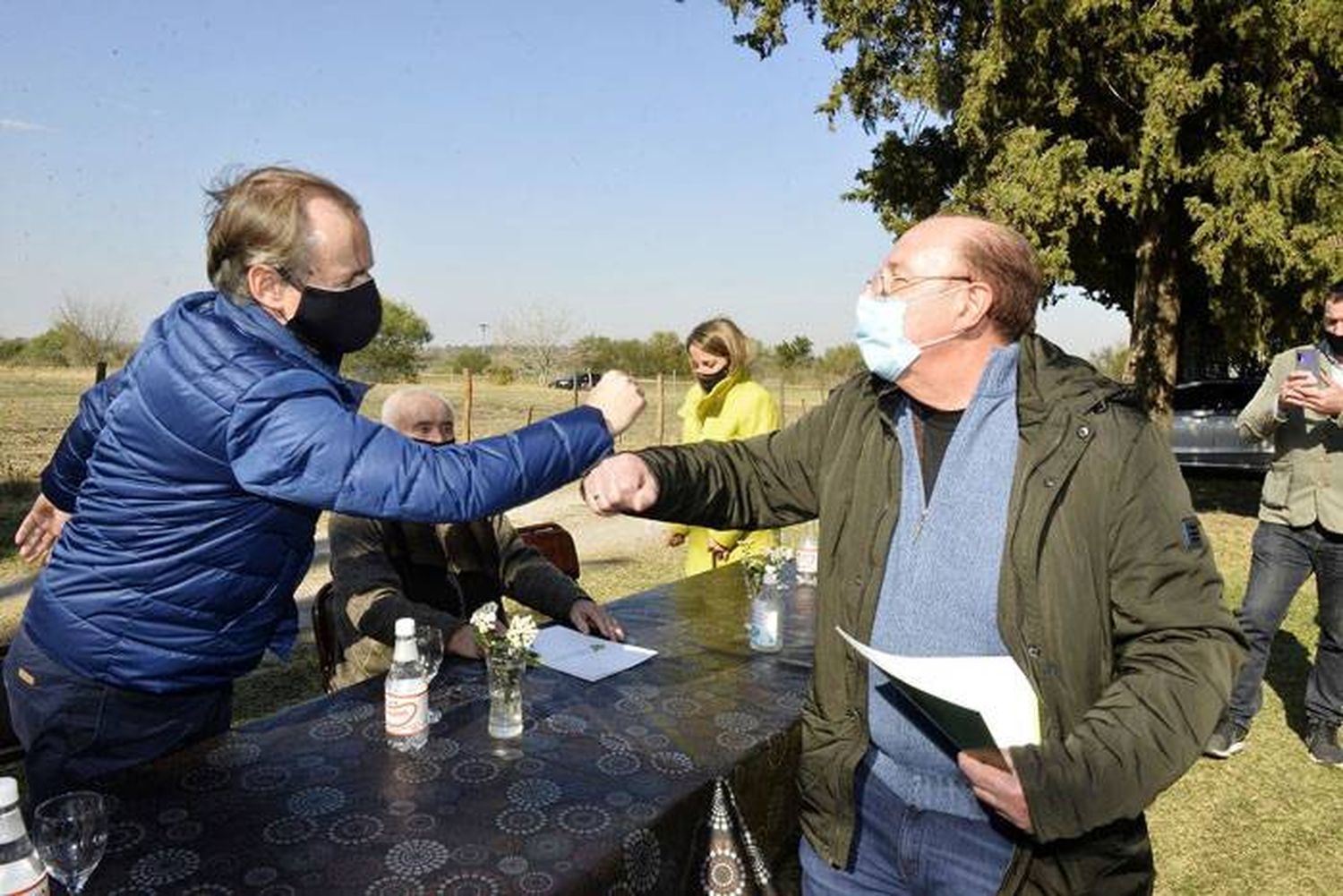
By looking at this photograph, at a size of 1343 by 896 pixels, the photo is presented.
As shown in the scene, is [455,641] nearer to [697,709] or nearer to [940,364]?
[697,709]

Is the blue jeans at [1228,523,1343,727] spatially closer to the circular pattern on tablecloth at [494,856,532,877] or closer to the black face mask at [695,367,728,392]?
the black face mask at [695,367,728,392]

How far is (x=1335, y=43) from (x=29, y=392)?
93.8 feet

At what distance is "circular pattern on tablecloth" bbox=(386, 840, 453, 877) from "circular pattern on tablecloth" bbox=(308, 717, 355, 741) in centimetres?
51

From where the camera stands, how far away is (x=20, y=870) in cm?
130

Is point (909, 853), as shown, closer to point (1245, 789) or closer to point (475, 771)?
point (475, 771)

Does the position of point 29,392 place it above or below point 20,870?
below

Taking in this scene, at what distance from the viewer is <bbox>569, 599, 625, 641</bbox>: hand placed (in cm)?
290

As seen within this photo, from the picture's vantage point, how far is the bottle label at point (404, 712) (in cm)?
198

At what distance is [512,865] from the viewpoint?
156 centimetres

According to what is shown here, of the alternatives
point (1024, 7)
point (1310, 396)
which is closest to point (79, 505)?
point (1310, 396)

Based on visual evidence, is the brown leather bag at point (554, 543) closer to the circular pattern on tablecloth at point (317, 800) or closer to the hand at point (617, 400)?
the hand at point (617, 400)

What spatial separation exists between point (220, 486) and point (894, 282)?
1.43m

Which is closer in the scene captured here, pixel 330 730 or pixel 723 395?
pixel 330 730

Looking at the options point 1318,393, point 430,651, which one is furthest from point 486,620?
point 1318,393
